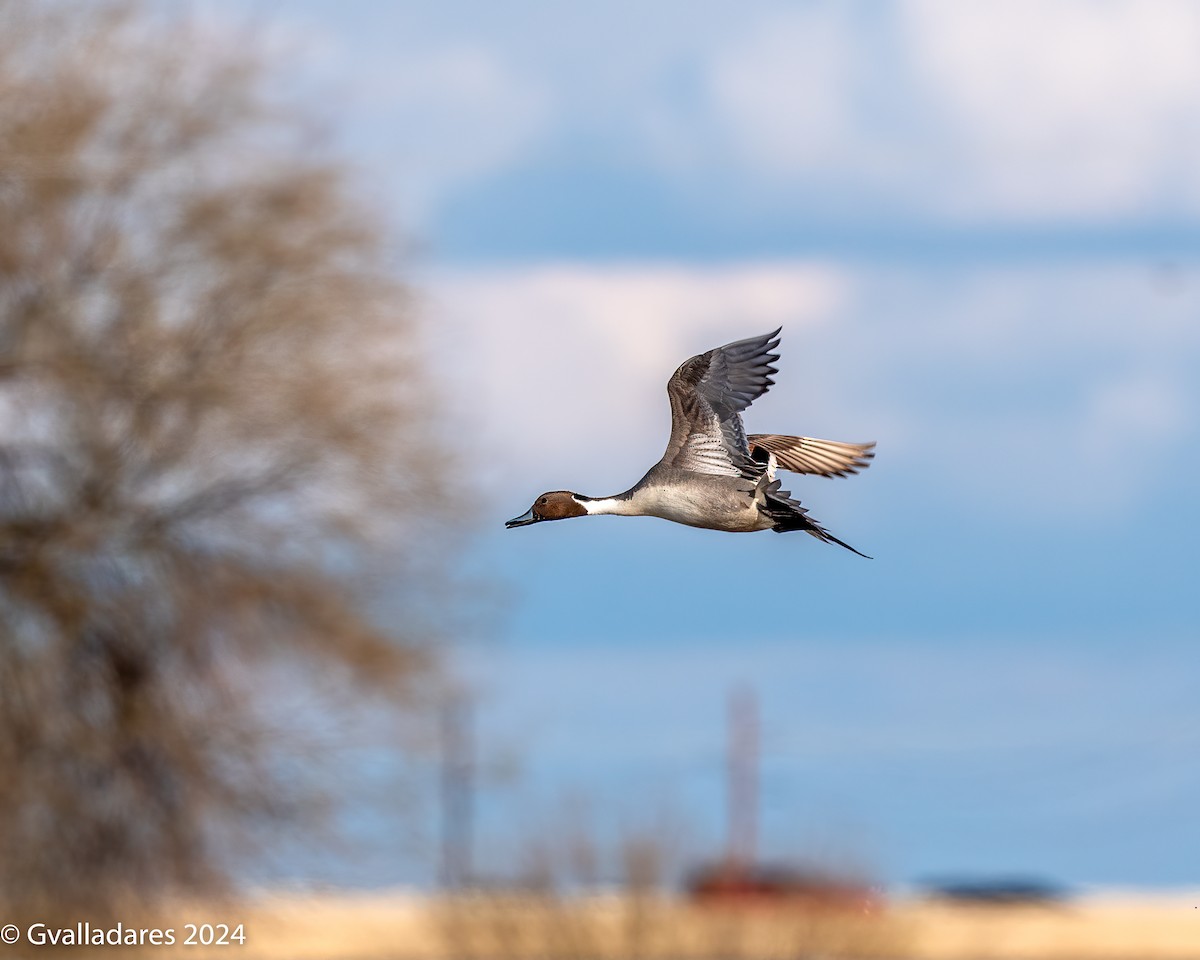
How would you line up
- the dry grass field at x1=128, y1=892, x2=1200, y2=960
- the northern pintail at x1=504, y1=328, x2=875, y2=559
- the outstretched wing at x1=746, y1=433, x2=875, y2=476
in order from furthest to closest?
the dry grass field at x1=128, y1=892, x2=1200, y2=960 < the outstretched wing at x1=746, y1=433, x2=875, y2=476 < the northern pintail at x1=504, y1=328, x2=875, y2=559

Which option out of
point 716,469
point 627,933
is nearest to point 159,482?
point 627,933

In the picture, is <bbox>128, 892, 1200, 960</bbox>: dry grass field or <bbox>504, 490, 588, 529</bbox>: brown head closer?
<bbox>504, 490, 588, 529</bbox>: brown head

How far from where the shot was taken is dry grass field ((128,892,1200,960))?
45.3 ft

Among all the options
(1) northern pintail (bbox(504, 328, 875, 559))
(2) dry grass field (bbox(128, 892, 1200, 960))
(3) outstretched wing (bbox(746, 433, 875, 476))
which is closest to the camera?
(1) northern pintail (bbox(504, 328, 875, 559))

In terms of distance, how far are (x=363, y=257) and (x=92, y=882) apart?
650 centimetres

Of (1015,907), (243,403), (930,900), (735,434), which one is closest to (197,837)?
(243,403)

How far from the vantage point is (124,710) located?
1861cm

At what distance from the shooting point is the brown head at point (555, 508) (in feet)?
3.81

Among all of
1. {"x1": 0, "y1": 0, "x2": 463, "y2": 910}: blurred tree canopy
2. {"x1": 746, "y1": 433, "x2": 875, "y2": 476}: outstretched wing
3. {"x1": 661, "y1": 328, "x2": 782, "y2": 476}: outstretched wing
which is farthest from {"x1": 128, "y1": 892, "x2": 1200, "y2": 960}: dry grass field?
{"x1": 661, "y1": 328, "x2": 782, "y2": 476}: outstretched wing

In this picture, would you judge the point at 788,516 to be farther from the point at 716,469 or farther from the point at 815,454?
the point at 815,454

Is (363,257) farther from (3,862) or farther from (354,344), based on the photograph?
(3,862)

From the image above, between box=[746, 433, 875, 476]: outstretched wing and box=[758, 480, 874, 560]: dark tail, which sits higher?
box=[746, 433, 875, 476]: outstretched wing

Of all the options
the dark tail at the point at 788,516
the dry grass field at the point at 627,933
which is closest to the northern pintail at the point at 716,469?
the dark tail at the point at 788,516

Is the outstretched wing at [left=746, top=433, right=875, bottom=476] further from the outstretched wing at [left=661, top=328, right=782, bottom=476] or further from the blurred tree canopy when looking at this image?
the blurred tree canopy
